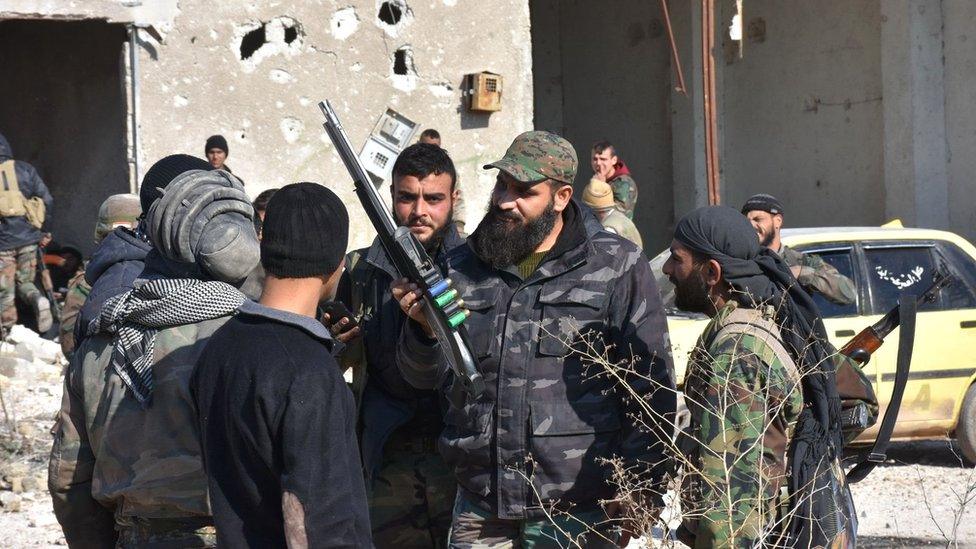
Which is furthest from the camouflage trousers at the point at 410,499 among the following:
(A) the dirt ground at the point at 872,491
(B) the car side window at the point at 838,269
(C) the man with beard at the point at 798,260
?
(B) the car side window at the point at 838,269

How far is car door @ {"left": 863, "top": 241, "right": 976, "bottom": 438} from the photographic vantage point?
7.23m

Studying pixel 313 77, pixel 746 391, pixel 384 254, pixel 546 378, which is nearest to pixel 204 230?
pixel 384 254

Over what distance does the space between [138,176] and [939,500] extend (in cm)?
597

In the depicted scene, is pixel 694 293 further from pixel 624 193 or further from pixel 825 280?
pixel 624 193

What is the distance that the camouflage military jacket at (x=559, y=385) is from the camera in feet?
11.0

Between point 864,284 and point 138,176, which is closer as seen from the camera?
point 864,284

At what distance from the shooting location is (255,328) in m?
2.46

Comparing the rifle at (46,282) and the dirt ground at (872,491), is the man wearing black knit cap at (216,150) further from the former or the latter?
the rifle at (46,282)

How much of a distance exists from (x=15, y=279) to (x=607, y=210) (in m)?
5.10

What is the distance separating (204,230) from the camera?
296 centimetres

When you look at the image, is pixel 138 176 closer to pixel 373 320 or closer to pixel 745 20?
pixel 373 320

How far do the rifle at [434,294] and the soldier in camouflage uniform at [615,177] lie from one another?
21.2 feet

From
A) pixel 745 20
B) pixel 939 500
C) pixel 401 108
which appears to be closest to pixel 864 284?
pixel 939 500

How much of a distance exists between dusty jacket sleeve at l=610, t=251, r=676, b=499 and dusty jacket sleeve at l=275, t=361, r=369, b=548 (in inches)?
44.3
